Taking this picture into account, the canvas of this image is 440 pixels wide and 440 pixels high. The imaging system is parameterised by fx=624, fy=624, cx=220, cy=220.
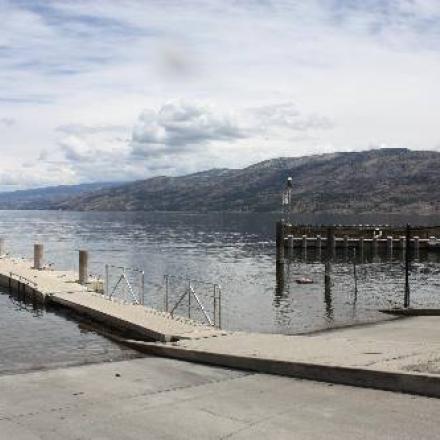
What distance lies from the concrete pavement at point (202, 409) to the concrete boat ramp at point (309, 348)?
13.2 inches

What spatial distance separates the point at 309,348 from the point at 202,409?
4.97 m

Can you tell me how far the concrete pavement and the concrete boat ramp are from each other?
334 mm

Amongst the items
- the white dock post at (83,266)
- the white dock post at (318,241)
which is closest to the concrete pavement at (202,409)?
the white dock post at (83,266)

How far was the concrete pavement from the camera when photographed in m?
9.39

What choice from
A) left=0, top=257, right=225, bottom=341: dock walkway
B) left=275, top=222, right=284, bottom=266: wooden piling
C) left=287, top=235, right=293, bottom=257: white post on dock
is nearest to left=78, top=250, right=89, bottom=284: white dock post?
left=0, top=257, right=225, bottom=341: dock walkway

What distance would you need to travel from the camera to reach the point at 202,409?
10.7 meters

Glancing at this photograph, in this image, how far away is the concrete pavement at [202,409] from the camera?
939cm

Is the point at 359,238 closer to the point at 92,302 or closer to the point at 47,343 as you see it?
the point at 92,302

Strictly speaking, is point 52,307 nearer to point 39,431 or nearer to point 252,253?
point 39,431

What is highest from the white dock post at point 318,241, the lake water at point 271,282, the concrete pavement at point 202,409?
the white dock post at point 318,241

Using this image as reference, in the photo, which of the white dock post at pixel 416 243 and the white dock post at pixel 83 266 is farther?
the white dock post at pixel 416 243

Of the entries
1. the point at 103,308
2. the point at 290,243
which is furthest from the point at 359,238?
the point at 103,308

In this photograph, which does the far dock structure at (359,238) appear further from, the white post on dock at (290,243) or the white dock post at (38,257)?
the white dock post at (38,257)

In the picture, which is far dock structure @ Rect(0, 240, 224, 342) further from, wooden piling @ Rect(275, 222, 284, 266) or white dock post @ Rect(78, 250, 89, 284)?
wooden piling @ Rect(275, 222, 284, 266)
